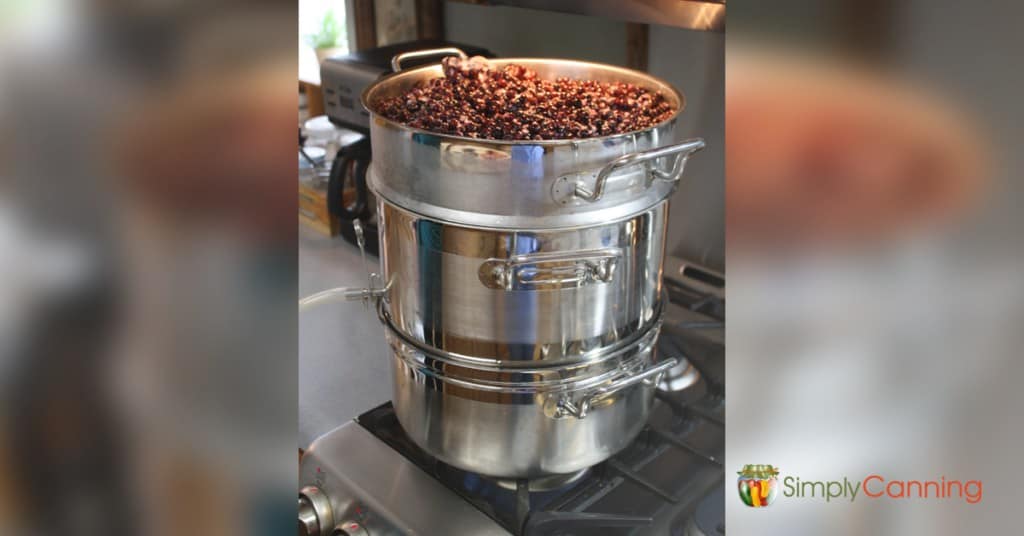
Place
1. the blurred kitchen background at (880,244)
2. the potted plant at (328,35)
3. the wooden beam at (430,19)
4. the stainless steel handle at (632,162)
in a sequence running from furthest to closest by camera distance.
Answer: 1. the potted plant at (328,35)
2. the wooden beam at (430,19)
3. the stainless steel handle at (632,162)
4. the blurred kitchen background at (880,244)

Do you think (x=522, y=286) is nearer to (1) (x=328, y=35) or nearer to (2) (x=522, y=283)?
(2) (x=522, y=283)

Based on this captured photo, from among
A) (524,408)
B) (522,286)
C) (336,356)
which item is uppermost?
(522,286)

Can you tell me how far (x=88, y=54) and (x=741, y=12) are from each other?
13cm

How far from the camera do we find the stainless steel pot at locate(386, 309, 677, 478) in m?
0.72

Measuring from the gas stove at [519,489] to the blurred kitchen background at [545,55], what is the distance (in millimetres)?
139

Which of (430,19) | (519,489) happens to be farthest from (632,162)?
(430,19)

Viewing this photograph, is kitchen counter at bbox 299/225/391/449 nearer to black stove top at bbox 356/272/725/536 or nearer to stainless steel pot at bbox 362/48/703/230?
black stove top at bbox 356/272/725/536

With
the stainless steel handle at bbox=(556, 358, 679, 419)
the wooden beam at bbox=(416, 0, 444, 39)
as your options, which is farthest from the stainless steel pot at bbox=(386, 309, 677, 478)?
the wooden beam at bbox=(416, 0, 444, 39)

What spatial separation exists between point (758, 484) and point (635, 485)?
2.07 feet

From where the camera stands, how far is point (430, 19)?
5.42 ft

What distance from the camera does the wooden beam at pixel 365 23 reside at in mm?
1757

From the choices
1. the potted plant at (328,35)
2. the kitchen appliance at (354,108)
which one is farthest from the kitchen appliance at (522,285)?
the potted plant at (328,35)

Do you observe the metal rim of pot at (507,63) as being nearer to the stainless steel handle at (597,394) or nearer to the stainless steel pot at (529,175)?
the stainless steel pot at (529,175)

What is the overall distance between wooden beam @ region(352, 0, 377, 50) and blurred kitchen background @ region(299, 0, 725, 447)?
8 cm
